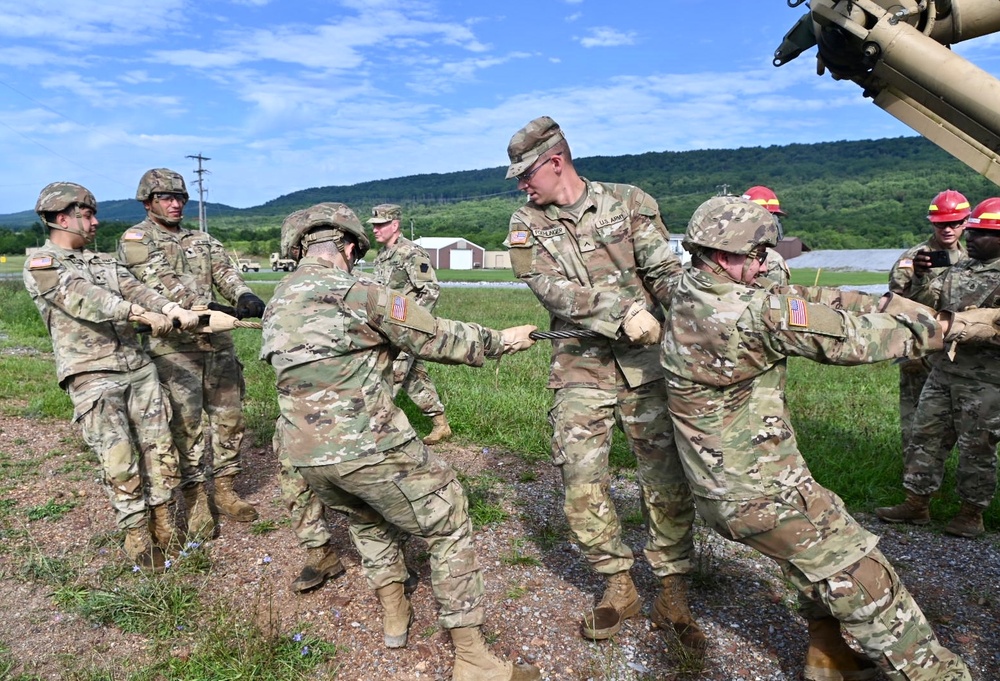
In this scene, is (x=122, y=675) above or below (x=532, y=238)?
below

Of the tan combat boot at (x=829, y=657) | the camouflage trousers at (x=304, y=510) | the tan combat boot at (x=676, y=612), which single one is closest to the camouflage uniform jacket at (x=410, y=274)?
the camouflage trousers at (x=304, y=510)

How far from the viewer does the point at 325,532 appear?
180 inches

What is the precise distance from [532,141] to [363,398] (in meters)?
1.67

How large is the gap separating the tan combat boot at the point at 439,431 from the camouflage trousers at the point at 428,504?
12.4 feet

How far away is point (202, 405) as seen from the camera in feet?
19.3

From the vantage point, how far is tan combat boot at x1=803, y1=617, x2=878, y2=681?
3.32 meters

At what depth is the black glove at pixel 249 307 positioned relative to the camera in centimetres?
539

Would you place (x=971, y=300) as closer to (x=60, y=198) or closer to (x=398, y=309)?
(x=398, y=309)

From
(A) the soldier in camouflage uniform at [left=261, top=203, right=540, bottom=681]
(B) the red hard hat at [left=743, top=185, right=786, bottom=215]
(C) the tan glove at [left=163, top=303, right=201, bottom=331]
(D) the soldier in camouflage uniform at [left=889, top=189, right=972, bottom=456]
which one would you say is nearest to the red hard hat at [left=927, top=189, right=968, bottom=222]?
(D) the soldier in camouflage uniform at [left=889, top=189, right=972, bottom=456]

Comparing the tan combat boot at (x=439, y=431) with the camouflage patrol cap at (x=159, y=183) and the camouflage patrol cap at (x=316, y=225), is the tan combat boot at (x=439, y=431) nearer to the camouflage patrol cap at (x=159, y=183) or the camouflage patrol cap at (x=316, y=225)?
the camouflage patrol cap at (x=159, y=183)

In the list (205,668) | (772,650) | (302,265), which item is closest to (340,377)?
(302,265)

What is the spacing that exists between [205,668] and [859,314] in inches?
142

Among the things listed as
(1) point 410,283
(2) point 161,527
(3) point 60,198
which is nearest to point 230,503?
(2) point 161,527

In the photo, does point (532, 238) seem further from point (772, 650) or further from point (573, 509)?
point (772, 650)
